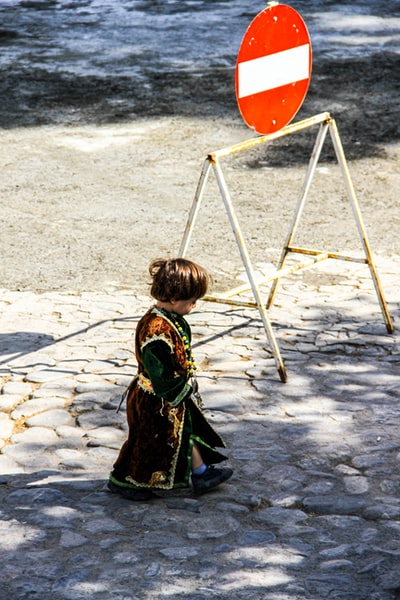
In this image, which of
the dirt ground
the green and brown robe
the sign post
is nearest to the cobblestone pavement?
the green and brown robe

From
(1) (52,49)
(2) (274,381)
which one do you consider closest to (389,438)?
(2) (274,381)

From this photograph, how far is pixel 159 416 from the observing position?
436 cm

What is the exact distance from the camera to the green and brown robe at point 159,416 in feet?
14.0

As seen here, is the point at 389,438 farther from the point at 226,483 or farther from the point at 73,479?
the point at 73,479

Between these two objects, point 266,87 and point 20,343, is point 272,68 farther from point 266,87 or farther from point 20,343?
point 20,343

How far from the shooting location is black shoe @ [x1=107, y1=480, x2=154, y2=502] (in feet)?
14.3

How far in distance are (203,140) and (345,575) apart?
6844 mm

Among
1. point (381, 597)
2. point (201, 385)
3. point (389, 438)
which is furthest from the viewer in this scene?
point (201, 385)

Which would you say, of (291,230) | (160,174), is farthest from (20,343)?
(160,174)

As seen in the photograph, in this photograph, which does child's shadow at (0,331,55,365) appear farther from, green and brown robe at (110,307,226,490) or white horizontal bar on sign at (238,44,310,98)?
white horizontal bar on sign at (238,44,310,98)

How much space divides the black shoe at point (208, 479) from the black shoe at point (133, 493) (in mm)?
206

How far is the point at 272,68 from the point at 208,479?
8.15 ft

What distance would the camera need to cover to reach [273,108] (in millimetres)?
5688

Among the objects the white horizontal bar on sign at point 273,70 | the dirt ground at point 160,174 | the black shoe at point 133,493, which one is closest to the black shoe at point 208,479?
the black shoe at point 133,493
